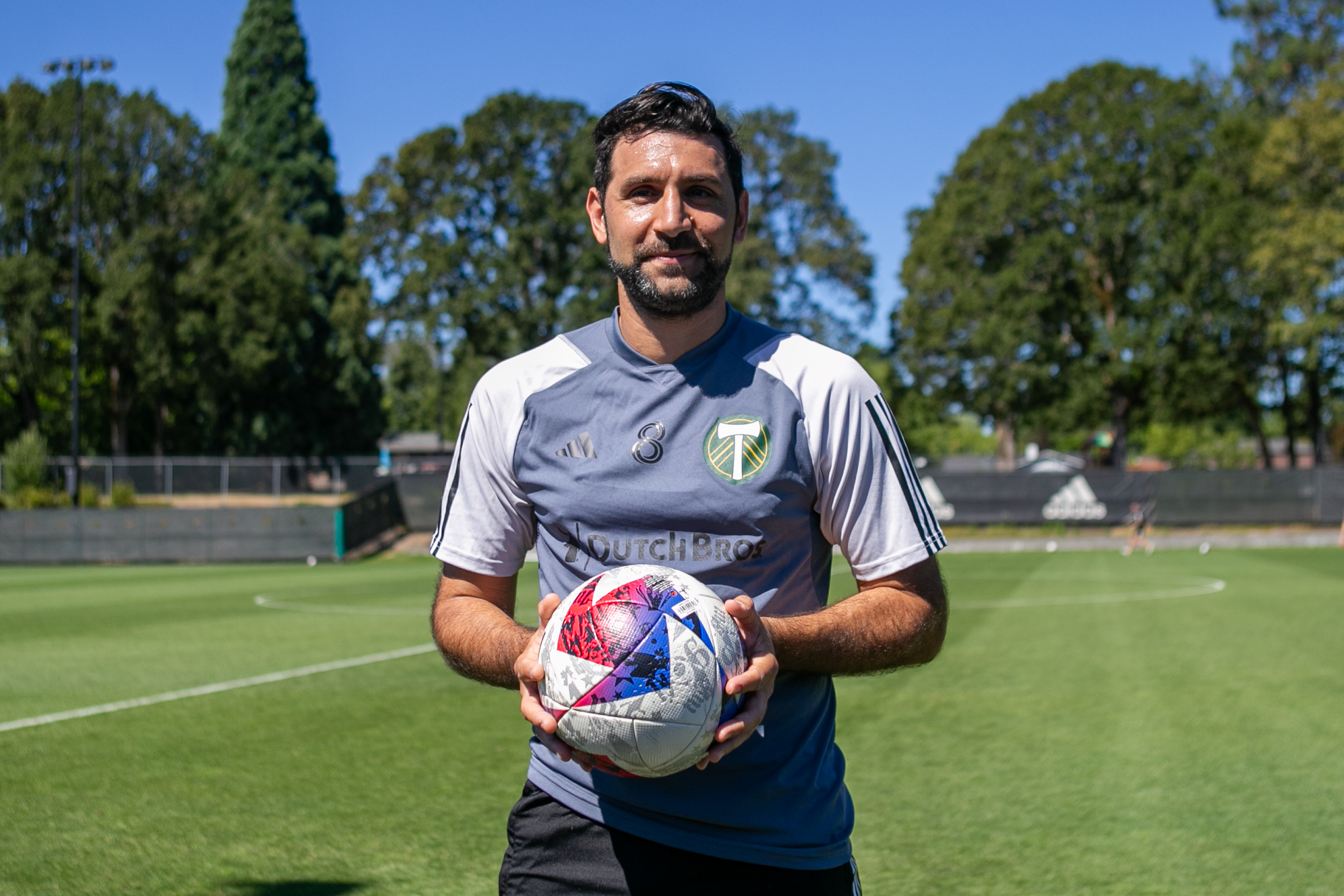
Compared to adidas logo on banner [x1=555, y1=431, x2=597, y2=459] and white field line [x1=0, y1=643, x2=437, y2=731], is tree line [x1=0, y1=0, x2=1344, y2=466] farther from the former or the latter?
adidas logo on banner [x1=555, y1=431, x2=597, y2=459]

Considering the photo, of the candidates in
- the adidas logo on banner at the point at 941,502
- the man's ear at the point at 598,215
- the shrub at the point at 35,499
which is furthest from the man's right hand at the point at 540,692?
the shrub at the point at 35,499

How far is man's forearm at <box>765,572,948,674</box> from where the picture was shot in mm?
2320

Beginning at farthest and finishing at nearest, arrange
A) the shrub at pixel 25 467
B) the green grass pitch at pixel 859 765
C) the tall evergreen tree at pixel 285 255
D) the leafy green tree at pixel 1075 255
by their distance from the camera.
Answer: the tall evergreen tree at pixel 285 255 < the leafy green tree at pixel 1075 255 < the shrub at pixel 25 467 < the green grass pitch at pixel 859 765

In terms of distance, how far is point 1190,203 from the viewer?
137 ft

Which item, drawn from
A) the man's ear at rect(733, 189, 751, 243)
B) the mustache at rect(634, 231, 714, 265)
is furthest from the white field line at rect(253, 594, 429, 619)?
the mustache at rect(634, 231, 714, 265)

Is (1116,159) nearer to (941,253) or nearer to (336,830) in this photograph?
(941,253)

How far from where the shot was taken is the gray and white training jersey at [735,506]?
244 centimetres

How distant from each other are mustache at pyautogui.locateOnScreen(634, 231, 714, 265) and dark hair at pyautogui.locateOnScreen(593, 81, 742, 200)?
0.63ft

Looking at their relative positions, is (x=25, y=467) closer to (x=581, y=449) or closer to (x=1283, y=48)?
(x=581, y=449)

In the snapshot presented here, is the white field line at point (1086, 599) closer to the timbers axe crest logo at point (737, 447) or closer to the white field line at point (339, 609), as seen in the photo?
the white field line at point (339, 609)

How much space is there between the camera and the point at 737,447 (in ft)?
8.16

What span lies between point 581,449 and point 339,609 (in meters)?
16.2

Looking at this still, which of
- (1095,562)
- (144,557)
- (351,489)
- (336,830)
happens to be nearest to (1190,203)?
(1095,562)

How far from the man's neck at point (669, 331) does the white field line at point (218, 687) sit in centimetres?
664
